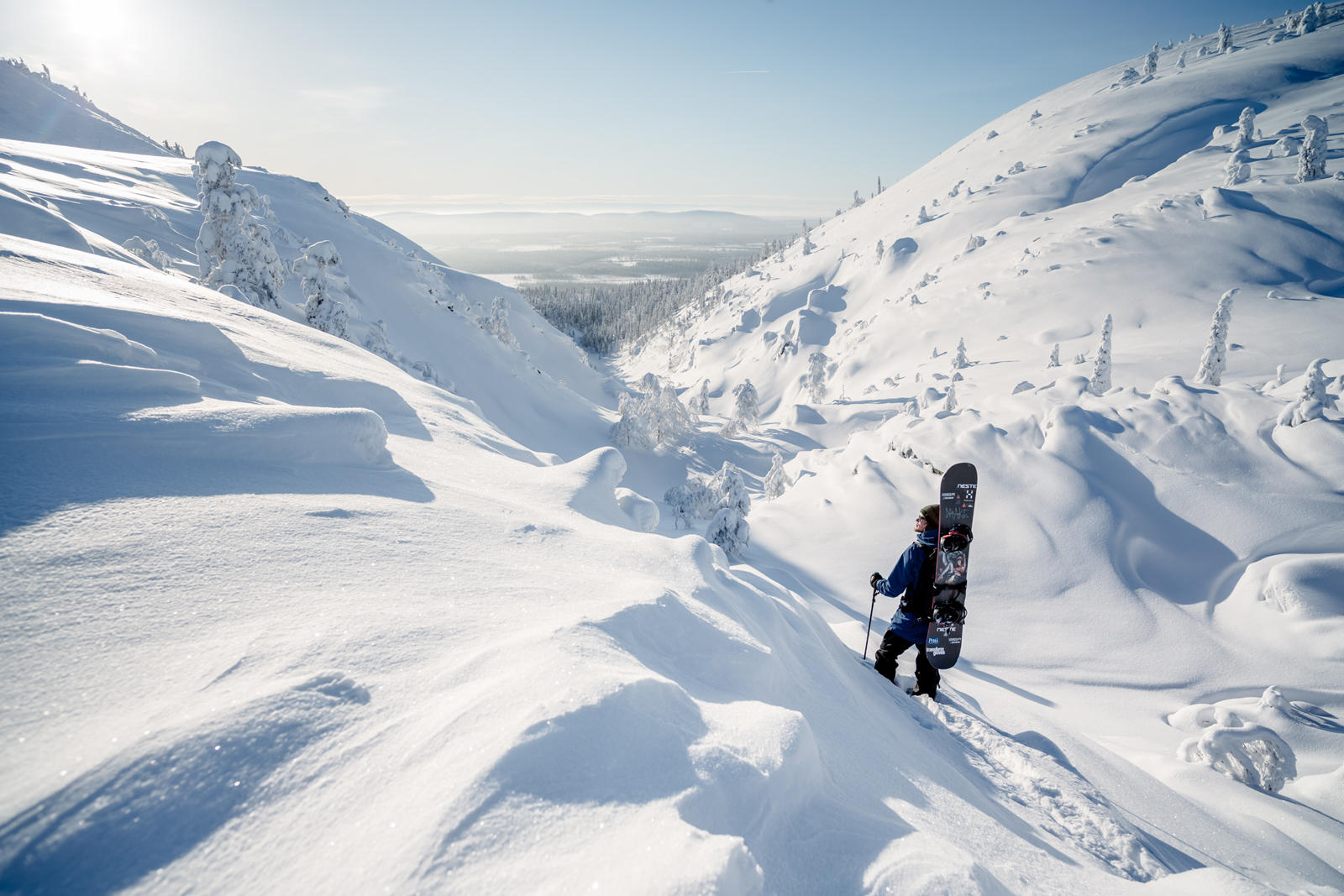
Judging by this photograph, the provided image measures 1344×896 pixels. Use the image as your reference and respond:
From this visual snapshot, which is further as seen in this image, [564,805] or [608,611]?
[608,611]

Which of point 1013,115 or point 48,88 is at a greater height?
point 1013,115

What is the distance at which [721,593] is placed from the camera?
5.36 meters

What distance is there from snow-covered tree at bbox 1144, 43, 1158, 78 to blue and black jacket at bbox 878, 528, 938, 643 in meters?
157

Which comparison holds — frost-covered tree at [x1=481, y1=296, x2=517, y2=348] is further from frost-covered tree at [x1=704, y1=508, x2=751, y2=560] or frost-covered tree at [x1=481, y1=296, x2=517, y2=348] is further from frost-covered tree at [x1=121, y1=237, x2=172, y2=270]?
frost-covered tree at [x1=704, y1=508, x2=751, y2=560]

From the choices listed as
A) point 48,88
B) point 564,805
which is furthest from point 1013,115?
point 48,88

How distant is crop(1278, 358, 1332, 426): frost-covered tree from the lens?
1529cm

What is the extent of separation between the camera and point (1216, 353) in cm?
2923

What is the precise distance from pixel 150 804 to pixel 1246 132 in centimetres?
10924

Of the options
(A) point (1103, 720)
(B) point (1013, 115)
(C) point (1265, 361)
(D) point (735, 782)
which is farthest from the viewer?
(B) point (1013, 115)

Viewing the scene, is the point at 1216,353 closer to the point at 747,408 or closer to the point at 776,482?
the point at 776,482

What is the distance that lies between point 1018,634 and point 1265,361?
3321cm

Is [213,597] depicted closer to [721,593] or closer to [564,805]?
[564,805]

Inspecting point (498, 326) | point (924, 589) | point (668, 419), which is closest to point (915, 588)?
point (924, 589)

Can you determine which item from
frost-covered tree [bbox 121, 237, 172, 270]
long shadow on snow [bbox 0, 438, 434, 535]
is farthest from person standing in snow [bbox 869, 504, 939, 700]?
frost-covered tree [bbox 121, 237, 172, 270]
